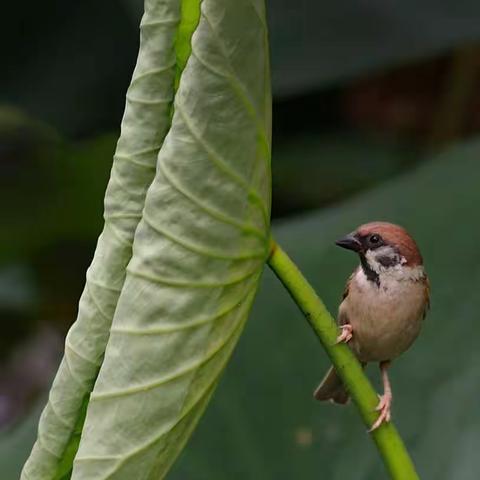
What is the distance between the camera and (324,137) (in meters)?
2.96

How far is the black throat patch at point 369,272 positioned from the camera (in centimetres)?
121

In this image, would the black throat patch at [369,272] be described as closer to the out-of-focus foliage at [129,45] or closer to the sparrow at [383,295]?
the sparrow at [383,295]

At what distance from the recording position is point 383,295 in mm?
1223

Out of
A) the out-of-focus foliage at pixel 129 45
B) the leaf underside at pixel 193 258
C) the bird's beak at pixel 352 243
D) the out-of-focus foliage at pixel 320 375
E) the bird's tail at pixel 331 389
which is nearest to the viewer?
the leaf underside at pixel 193 258

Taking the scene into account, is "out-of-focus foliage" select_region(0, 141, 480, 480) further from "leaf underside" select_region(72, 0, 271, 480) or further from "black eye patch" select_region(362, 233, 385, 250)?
"leaf underside" select_region(72, 0, 271, 480)

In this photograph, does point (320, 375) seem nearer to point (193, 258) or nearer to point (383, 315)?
point (383, 315)

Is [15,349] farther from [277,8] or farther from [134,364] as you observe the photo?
[134,364]

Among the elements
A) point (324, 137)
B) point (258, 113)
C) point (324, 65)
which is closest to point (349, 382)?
point (258, 113)

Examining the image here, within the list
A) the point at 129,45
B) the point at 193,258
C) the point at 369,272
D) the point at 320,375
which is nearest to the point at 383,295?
the point at 369,272

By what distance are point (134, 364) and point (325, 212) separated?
108 cm

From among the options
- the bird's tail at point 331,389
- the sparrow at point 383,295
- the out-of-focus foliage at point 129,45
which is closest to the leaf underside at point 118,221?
the sparrow at point 383,295

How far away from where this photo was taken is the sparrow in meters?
1.20

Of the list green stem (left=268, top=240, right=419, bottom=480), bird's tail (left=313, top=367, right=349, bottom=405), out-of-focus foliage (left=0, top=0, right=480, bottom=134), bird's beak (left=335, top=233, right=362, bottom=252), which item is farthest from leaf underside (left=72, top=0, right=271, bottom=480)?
out-of-focus foliage (left=0, top=0, right=480, bottom=134)

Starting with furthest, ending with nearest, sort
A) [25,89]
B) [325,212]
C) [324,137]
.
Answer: [324,137]
[25,89]
[325,212]
